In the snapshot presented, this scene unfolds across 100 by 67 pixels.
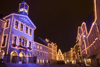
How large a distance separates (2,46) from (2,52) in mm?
1600

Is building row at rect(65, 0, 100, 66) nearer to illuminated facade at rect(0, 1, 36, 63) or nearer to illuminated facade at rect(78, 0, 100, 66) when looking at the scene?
illuminated facade at rect(78, 0, 100, 66)

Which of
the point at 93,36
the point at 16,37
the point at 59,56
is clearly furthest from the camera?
the point at 59,56

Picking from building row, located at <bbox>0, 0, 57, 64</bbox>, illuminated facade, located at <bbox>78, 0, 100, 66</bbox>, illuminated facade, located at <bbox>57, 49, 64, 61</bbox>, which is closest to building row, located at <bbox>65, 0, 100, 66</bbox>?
illuminated facade, located at <bbox>78, 0, 100, 66</bbox>

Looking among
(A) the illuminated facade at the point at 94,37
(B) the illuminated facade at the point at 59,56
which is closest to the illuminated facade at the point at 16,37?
(A) the illuminated facade at the point at 94,37

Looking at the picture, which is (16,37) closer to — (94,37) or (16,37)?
(16,37)

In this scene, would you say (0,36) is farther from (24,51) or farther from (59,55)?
(59,55)

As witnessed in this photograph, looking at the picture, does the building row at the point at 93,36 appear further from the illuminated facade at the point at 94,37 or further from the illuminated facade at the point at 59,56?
the illuminated facade at the point at 59,56

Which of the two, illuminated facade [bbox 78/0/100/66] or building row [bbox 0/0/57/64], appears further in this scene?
building row [bbox 0/0/57/64]

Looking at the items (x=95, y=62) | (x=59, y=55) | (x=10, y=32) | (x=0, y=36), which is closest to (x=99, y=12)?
(x=95, y=62)

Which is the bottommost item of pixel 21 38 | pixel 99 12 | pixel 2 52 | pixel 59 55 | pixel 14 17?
pixel 59 55

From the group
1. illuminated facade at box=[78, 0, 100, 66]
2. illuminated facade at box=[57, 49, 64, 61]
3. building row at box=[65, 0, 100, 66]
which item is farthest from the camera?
illuminated facade at box=[57, 49, 64, 61]

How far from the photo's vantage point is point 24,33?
1307 inches

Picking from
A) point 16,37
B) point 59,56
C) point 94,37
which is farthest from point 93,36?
point 59,56

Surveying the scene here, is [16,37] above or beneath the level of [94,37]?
above
